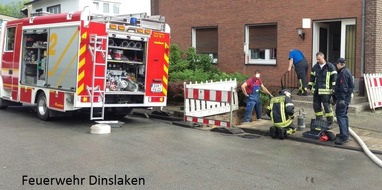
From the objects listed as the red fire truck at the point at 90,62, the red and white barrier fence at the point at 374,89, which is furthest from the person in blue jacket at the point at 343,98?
the red fire truck at the point at 90,62

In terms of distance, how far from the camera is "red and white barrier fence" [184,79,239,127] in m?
10.7

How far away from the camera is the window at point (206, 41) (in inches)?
737

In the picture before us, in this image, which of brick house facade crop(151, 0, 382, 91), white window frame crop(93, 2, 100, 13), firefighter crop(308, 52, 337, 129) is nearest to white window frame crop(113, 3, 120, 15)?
white window frame crop(93, 2, 100, 13)

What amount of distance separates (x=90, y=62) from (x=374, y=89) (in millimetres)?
8228

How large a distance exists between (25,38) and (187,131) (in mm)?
5530

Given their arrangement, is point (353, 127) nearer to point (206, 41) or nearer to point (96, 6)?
point (206, 41)

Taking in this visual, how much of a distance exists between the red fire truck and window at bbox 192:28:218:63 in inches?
287

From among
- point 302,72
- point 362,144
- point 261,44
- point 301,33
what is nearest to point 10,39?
point 261,44

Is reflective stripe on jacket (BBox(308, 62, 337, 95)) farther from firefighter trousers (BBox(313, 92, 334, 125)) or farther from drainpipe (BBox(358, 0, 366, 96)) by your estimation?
drainpipe (BBox(358, 0, 366, 96))

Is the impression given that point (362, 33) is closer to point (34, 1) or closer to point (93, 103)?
point (93, 103)

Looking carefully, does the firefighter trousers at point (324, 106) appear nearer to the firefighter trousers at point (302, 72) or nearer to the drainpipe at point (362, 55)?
the firefighter trousers at point (302, 72)

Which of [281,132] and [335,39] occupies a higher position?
[335,39]

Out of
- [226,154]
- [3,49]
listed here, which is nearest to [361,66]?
[226,154]

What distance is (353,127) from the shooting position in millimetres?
10344
